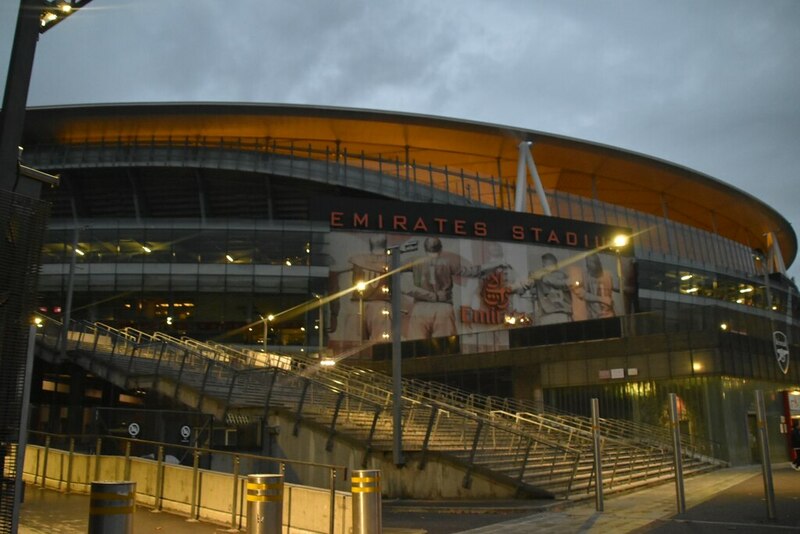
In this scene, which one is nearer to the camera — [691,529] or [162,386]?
[691,529]

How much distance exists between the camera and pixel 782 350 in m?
32.7

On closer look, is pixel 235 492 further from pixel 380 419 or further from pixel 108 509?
pixel 380 419

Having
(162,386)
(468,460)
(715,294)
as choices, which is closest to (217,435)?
(162,386)

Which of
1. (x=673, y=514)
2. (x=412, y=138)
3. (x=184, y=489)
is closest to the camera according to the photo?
(x=184, y=489)

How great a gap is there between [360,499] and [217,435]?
13916 mm

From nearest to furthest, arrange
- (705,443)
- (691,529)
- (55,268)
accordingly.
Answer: (691,529)
(705,443)
(55,268)

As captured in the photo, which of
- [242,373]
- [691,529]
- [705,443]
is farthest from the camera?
[705,443]

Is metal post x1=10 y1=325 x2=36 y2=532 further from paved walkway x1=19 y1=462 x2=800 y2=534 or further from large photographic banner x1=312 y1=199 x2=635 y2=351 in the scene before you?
large photographic banner x1=312 y1=199 x2=635 y2=351

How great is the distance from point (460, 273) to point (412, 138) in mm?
16140

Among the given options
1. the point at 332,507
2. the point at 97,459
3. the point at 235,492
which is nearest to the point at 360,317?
the point at 97,459

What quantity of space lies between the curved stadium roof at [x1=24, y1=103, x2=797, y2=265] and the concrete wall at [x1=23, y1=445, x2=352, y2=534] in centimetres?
4945

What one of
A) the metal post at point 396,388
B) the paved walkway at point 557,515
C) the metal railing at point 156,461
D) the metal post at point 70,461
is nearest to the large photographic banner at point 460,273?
the metal post at point 396,388

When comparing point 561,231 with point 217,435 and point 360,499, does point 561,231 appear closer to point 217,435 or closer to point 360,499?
point 217,435

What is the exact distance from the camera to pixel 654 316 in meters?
34.6
